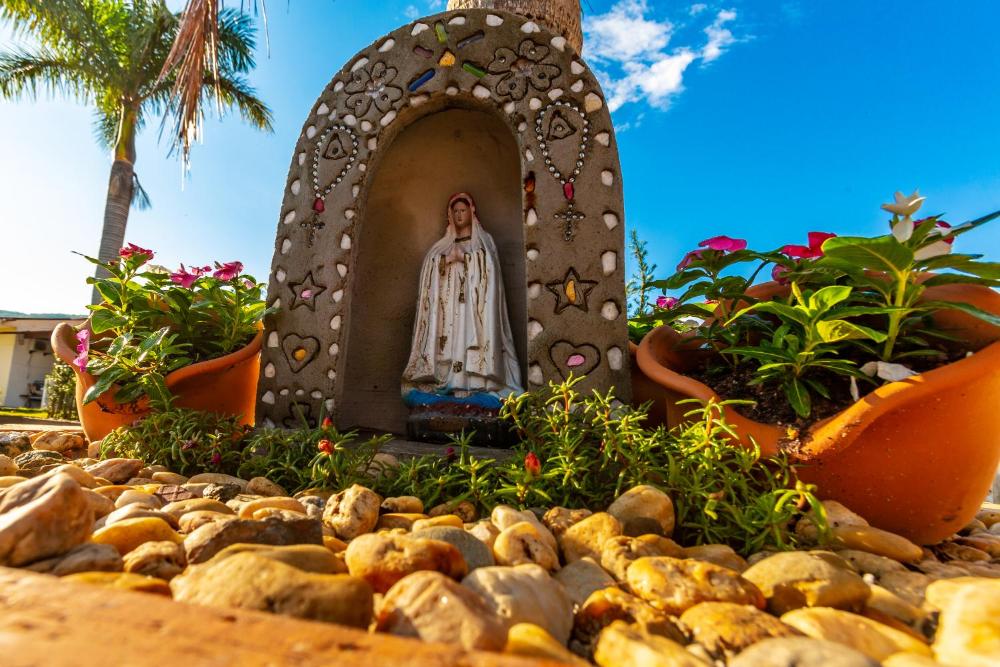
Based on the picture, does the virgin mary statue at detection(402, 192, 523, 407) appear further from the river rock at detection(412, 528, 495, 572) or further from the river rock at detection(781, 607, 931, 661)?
the river rock at detection(781, 607, 931, 661)

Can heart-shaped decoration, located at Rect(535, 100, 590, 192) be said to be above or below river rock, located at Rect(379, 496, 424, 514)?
above

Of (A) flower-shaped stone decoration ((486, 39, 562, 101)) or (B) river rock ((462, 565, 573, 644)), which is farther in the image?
(A) flower-shaped stone decoration ((486, 39, 562, 101))

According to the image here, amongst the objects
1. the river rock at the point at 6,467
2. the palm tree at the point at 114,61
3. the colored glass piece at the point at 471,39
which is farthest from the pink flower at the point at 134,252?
the palm tree at the point at 114,61

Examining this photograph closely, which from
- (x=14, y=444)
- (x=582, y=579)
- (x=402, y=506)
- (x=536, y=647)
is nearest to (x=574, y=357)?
(x=402, y=506)

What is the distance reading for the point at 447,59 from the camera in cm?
273

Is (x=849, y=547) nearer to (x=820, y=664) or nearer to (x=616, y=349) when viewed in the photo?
(x=820, y=664)

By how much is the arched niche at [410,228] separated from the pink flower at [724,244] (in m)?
1.18

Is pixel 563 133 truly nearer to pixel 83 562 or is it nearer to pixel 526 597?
pixel 526 597

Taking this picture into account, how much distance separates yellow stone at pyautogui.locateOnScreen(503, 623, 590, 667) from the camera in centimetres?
67

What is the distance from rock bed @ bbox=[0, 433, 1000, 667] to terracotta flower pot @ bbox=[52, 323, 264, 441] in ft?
3.82

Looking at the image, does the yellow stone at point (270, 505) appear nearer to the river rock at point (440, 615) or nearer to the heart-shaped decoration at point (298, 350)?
the river rock at point (440, 615)

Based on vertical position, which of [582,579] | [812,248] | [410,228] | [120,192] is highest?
[120,192]

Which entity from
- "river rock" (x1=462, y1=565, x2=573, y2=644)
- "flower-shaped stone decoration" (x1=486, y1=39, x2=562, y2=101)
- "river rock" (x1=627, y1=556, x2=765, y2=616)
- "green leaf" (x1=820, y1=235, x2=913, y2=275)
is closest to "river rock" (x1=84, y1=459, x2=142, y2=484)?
"river rock" (x1=462, y1=565, x2=573, y2=644)

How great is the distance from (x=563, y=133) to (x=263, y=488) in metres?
1.98
